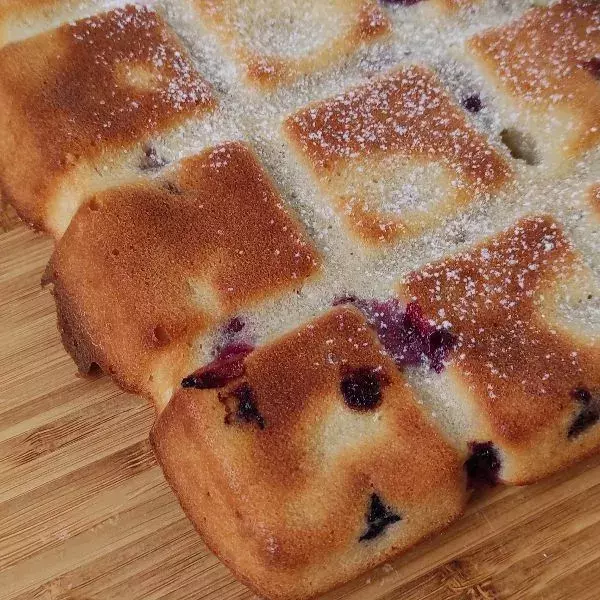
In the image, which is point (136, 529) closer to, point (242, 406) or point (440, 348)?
point (242, 406)

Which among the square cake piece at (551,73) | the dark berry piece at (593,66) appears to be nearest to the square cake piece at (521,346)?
the square cake piece at (551,73)

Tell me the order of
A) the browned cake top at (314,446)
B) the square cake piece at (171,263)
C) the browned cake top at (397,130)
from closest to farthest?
the browned cake top at (314,446) < the square cake piece at (171,263) < the browned cake top at (397,130)

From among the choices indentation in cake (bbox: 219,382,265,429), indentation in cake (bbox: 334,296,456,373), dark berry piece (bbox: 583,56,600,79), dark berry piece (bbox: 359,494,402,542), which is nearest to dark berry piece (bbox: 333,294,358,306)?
indentation in cake (bbox: 334,296,456,373)

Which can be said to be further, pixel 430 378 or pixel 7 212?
pixel 7 212

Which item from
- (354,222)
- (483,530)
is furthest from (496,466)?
(354,222)

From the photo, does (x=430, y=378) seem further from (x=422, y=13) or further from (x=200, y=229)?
(x=422, y=13)

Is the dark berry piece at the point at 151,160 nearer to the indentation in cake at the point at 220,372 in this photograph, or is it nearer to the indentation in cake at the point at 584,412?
the indentation in cake at the point at 220,372

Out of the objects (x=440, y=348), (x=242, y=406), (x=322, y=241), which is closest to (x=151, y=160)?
(x=322, y=241)
